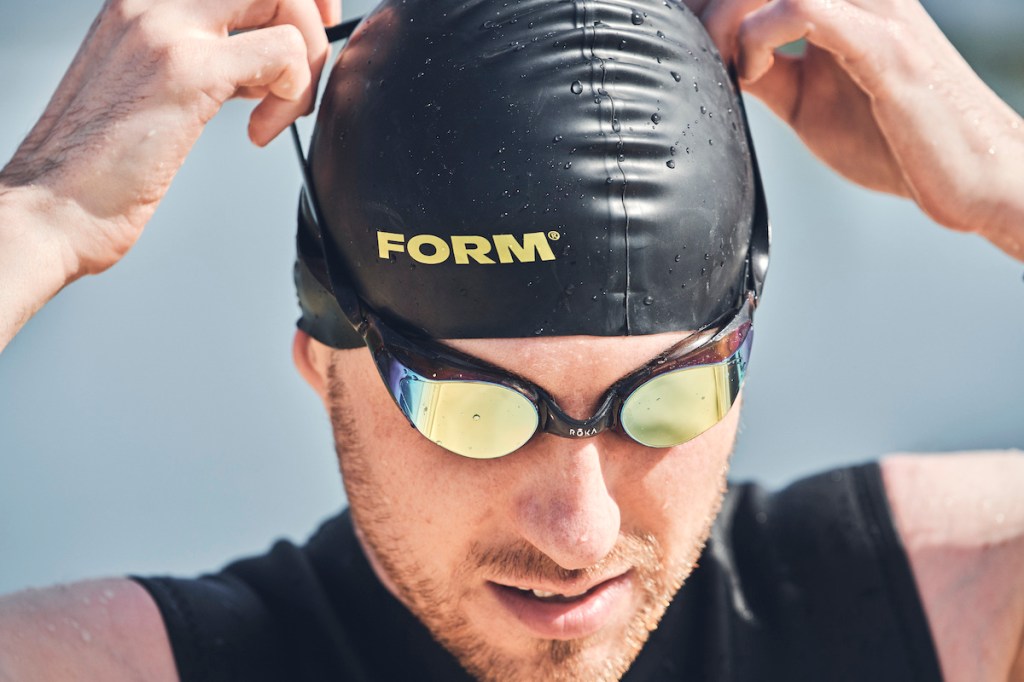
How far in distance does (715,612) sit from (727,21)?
1.10 meters

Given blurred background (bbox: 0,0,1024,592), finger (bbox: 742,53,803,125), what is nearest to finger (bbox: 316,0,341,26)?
finger (bbox: 742,53,803,125)

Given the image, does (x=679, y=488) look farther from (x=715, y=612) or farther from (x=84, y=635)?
(x=84, y=635)

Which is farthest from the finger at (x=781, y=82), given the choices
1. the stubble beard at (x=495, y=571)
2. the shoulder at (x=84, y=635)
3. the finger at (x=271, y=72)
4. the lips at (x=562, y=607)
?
the shoulder at (x=84, y=635)

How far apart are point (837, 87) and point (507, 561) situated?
1.11m

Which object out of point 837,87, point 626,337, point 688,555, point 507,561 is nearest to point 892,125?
point 837,87

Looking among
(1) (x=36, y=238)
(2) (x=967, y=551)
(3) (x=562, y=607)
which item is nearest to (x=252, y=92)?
(1) (x=36, y=238)

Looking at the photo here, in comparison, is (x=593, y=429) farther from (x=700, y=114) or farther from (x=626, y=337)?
(x=700, y=114)

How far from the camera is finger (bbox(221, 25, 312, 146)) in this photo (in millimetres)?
1799

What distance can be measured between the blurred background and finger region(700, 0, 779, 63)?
1.78 meters

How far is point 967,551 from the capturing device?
A: 2320 millimetres

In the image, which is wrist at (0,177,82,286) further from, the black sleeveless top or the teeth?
the teeth

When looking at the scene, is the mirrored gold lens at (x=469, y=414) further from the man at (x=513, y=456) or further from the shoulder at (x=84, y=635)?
the shoulder at (x=84, y=635)

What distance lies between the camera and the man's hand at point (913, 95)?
199 cm

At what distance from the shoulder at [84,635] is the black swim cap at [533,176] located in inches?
28.1
